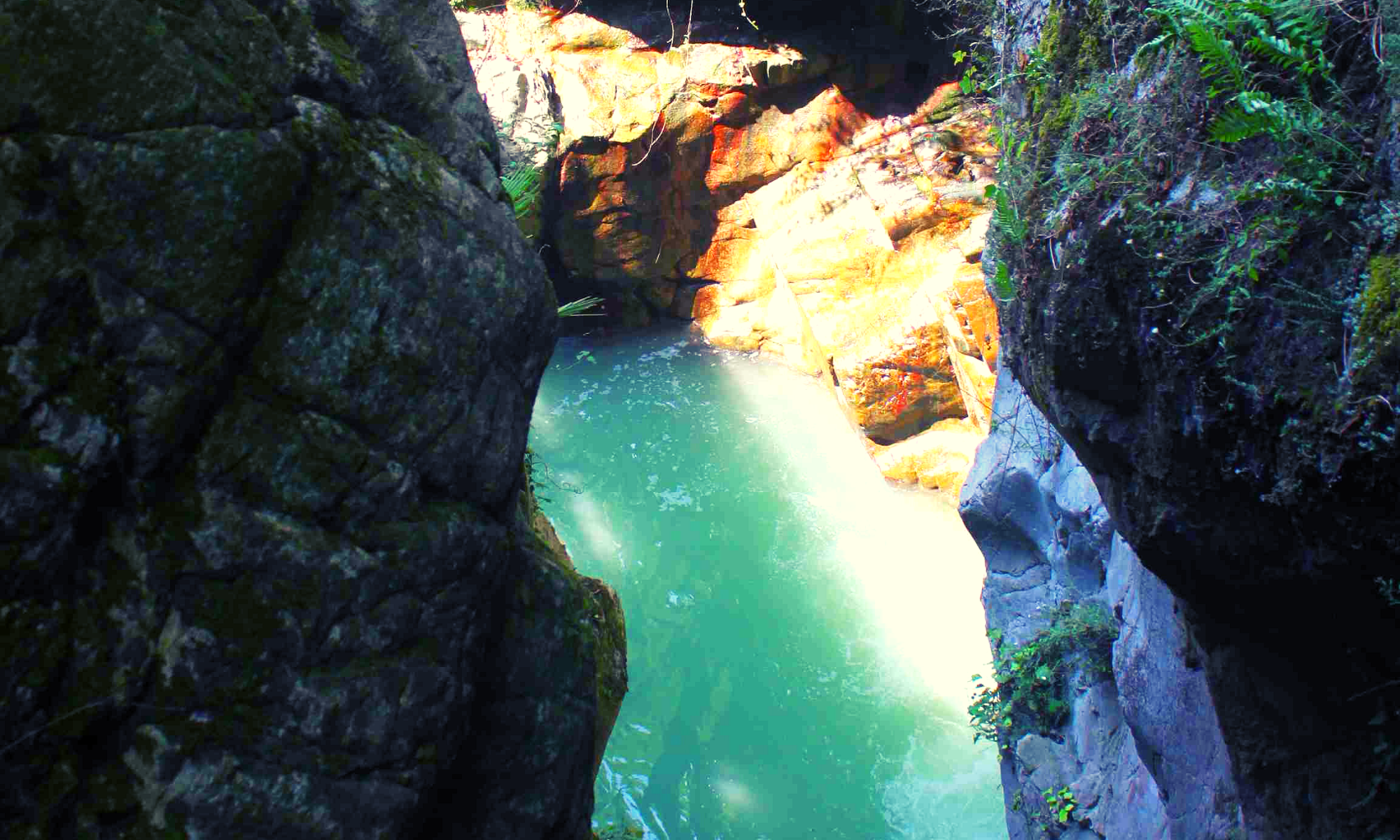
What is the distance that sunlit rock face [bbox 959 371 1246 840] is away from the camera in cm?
386

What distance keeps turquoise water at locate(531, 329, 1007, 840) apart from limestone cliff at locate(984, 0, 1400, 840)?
12.5 ft

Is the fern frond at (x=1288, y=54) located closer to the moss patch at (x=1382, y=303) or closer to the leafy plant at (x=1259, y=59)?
the leafy plant at (x=1259, y=59)

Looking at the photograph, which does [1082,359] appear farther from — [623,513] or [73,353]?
[623,513]

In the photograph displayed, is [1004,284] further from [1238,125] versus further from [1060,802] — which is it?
[1060,802]

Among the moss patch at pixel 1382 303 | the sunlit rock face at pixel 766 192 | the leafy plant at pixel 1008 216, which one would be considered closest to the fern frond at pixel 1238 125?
the moss patch at pixel 1382 303

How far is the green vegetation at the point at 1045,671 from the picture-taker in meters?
5.58

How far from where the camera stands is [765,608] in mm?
8828

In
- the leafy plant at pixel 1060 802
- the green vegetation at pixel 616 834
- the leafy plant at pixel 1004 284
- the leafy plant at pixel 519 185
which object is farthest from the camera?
the leafy plant at pixel 1060 802

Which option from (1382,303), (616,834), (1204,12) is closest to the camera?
(1382,303)

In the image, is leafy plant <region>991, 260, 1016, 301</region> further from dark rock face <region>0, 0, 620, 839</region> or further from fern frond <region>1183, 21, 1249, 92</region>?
dark rock face <region>0, 0, 620, 839</region>

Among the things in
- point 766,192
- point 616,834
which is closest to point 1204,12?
point 616,834

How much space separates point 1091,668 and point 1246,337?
372cm

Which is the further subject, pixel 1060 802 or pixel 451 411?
pixel 1060 802

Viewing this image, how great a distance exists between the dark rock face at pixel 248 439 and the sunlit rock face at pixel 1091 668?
2.84 metres
